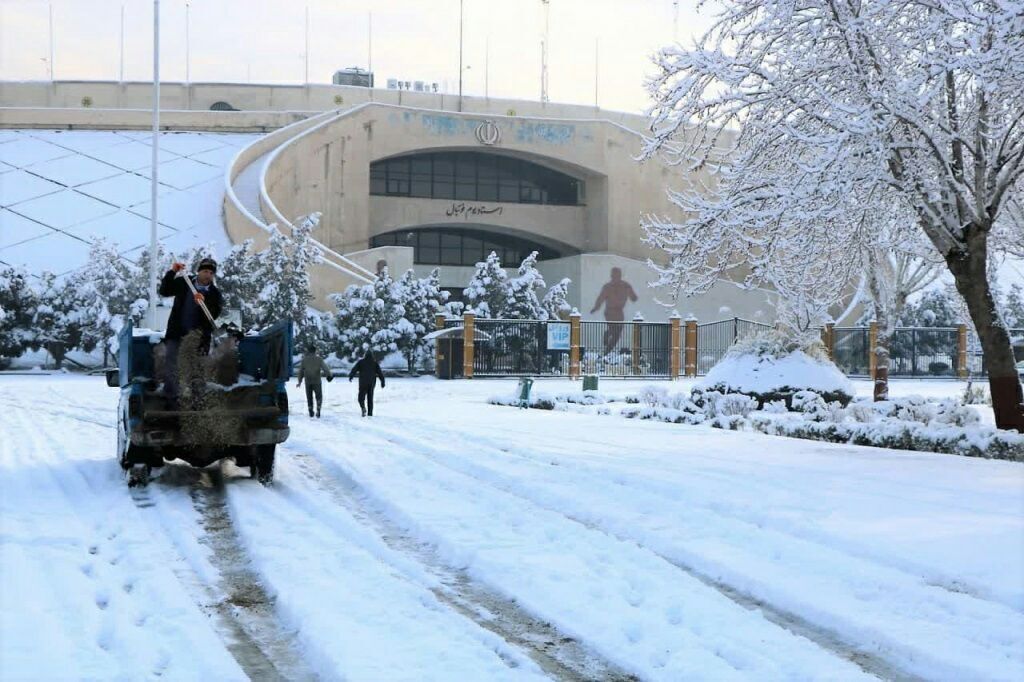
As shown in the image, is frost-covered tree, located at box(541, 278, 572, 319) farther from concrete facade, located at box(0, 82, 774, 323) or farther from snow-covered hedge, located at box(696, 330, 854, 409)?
snow-covered hedge, located at box(696, 330, 854, 409)

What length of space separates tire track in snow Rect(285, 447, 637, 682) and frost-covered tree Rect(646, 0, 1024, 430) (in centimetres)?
747

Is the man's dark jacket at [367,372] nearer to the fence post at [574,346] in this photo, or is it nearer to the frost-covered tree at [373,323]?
the fence post at [574,346]

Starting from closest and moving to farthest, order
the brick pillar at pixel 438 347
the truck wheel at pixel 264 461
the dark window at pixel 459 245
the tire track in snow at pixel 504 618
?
the tire track in snow at pixel 504 618, the truck wheel at pixel 264 461, the brick pillar at pixel 438 347, the dark window at pixel 459 245

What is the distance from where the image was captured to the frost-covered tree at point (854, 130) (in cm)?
1316

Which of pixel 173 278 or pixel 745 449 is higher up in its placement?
pixel 173 278

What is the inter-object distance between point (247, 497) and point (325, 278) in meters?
34.2

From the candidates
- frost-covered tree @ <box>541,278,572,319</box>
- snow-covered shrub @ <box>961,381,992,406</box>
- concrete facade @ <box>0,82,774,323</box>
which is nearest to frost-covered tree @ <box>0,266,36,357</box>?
concrete facade @ <box>0,82,774,323</box>

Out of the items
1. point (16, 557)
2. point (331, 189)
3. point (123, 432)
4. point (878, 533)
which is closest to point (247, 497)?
point (123, 432)

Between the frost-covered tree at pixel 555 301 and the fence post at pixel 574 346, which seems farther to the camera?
the frost-covered tree at pixel 555 301

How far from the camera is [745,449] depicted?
564 inches

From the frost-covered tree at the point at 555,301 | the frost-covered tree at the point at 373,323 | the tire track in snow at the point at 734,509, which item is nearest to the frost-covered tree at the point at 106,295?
the frost-covered tree at the point at 373,323

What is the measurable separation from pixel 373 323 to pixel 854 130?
28734 mm

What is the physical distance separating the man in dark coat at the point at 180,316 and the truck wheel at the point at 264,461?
1.04 m

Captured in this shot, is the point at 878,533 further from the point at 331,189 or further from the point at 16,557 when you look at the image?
the point at 331,189
